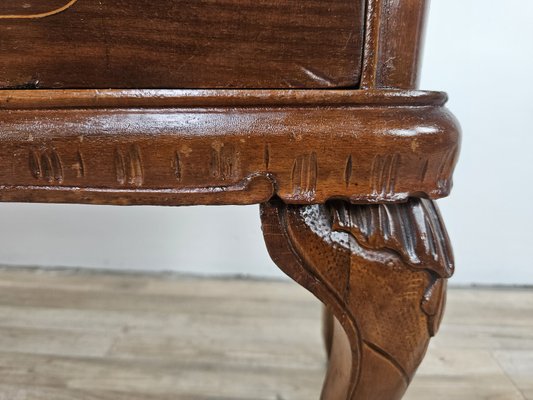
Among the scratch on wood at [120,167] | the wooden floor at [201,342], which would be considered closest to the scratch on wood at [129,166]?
the scratch on wood at [120,167]

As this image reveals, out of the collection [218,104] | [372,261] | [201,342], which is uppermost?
[218,104]

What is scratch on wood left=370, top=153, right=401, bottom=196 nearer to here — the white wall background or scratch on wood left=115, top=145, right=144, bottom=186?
scratch on wood left=115, top=145, right=144, bottom=186

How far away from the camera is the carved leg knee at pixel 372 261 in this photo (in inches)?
16.1

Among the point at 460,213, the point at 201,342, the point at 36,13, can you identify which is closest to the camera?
the point at 36,13

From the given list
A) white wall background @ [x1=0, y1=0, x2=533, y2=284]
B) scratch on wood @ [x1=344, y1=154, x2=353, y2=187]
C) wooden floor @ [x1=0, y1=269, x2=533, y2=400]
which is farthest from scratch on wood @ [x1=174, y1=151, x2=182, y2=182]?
white wall background @ [x1=0, y1=0, x2=533, y2=284]

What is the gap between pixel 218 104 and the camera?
1.22 ft

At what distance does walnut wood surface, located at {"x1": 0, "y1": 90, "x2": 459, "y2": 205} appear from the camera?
37 centimetres

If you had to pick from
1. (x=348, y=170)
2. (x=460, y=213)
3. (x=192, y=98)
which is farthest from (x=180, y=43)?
(x=460, y=213)

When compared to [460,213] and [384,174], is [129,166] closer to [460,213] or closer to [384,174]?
[384,174]

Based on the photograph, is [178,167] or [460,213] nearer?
[178,167]

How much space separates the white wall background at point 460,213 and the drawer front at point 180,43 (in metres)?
0.85

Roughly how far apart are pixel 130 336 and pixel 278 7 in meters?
0.76

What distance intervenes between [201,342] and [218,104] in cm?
67

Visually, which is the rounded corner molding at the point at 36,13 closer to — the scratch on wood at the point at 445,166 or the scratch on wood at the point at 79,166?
the scratch on wood at the point at 79,166
